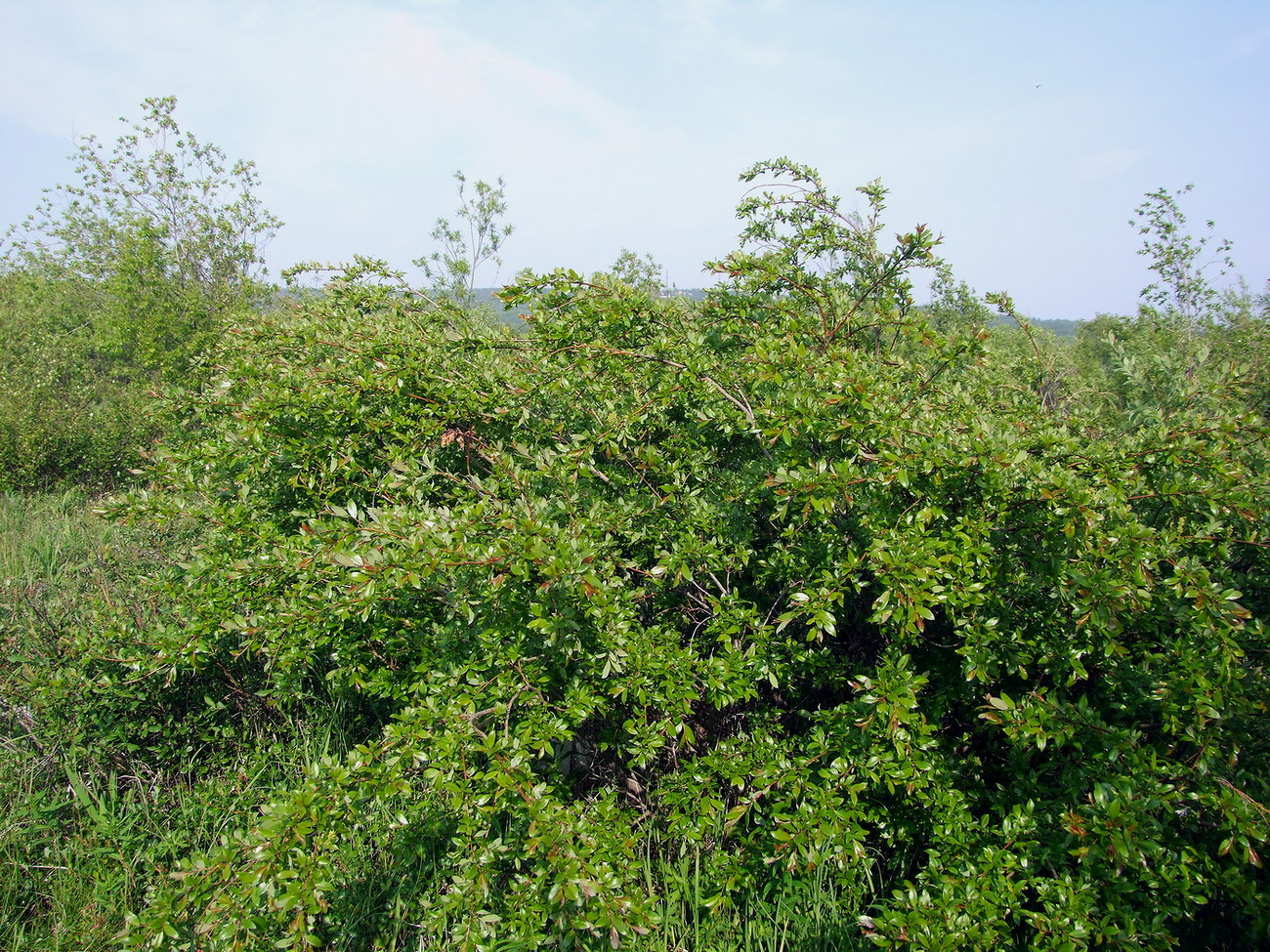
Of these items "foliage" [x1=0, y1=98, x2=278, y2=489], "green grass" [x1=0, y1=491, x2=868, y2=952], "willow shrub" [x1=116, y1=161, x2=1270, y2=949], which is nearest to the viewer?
"willow shrub" [x1=116, y1=161, x2=1270, y2=949]

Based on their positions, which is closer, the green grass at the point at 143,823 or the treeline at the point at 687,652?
the treeline at the point at 687,652

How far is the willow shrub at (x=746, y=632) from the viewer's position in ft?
6.43

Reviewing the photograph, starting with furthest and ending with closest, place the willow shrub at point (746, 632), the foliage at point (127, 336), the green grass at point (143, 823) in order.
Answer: the foliage at point (127, 336) → the green grass at point (143, 823) → the willow shrub at point (746, 632)

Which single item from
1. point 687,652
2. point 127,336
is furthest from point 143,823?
point 127,336

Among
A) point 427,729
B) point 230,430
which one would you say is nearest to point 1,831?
point 230,430

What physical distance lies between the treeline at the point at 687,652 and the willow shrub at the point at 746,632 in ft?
0.06

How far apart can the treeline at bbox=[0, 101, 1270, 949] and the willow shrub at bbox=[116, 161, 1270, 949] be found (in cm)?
2

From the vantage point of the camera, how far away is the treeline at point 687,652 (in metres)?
1.99

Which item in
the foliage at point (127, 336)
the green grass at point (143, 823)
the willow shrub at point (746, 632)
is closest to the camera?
the willow shrub at point (746, 632)

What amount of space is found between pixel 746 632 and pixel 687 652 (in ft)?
1.11

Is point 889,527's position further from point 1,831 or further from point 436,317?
point 1,831

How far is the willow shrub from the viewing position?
1.96 m

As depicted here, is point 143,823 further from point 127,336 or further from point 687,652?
point 127,336

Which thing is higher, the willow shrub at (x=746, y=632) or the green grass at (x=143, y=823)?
the willow shrub at (x=746, y=632)
